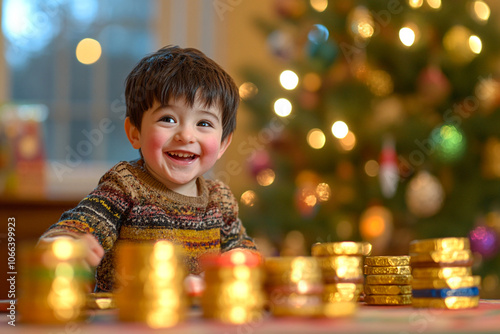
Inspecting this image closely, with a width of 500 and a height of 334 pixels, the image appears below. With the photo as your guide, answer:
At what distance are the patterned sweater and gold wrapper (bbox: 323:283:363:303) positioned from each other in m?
0.27

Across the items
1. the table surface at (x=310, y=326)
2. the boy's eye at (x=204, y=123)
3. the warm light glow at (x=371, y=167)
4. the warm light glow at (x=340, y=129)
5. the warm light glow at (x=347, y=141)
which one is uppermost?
the warm light glow at (x=340, y=129)

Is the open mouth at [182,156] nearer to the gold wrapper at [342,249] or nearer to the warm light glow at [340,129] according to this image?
the gold wrapper at [342,249]

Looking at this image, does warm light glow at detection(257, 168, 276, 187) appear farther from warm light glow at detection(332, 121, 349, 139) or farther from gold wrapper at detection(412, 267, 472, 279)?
gold wrapper at detection(412, 267, 472, 279)

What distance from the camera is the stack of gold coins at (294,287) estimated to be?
0.62 m

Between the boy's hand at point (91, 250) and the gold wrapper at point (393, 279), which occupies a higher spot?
the boy's hand at point (91, 250)

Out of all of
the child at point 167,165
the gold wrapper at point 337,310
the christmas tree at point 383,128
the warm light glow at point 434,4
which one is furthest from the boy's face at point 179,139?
the warm light glow at point 434,4

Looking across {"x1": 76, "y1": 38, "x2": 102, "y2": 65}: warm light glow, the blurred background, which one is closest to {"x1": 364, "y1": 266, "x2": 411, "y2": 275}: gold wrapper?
the blurred background

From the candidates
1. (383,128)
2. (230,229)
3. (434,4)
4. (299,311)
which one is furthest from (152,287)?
(434,4)

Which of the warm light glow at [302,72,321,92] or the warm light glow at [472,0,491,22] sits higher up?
the warm light glow at [472,0,491,22]

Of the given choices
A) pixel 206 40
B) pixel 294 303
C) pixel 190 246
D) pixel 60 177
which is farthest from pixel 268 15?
pixel 294 303

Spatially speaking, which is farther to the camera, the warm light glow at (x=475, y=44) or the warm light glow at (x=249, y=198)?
the warm light glow at (x=249, y=198)

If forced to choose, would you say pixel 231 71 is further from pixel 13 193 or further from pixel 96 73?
pixel 13 193

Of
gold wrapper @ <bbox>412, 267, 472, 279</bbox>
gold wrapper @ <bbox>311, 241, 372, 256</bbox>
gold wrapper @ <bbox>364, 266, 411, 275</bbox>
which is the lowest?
gold wrapper @ <bbox>412, 267, 472, 279</bbox>

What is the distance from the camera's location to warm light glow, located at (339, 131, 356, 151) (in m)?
2.52
